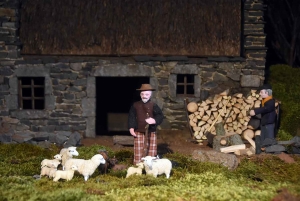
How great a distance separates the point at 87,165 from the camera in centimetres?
880

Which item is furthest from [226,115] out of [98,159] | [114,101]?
[114,101]

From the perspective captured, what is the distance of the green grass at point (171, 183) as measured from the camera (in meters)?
7.61

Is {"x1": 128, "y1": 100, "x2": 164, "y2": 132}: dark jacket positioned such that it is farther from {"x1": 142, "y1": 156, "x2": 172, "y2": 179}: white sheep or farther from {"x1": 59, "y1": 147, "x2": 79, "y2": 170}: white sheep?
{"x1": 59, "y1": 147, "x2": 79, "y2": 170}: white sheep

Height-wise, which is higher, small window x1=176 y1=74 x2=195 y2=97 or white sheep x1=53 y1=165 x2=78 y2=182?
small window x1=176 y1=74 x2=195 y2=97

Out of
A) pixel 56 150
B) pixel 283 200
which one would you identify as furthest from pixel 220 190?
pixel 56 150

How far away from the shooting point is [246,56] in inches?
539

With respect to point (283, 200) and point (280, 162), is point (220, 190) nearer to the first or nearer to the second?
point (283, 200)

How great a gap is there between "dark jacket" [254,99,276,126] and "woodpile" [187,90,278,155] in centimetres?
131

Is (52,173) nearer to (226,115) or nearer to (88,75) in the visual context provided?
(88,75)

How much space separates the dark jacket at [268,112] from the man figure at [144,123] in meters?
2.98

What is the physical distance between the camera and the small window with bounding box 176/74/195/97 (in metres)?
13.9

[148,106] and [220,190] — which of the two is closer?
[220,190]

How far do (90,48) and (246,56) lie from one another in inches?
175

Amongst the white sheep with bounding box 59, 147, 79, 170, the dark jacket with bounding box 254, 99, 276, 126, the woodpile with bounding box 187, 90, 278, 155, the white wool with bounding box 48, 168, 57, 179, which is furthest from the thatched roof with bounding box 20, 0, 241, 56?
the white wool with bounding box 48, 168, 57, 179
